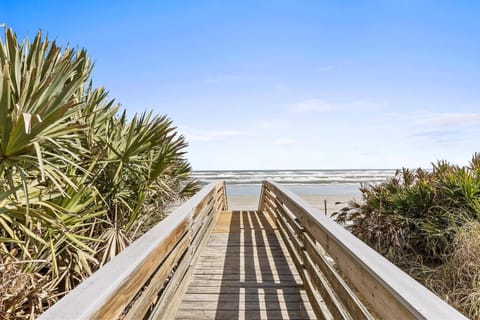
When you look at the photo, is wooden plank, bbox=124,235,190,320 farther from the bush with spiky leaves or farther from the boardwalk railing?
the bush with spiky leaves

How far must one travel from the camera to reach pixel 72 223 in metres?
2.83

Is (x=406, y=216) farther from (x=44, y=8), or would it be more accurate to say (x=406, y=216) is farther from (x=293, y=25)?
(x=44, y=8)

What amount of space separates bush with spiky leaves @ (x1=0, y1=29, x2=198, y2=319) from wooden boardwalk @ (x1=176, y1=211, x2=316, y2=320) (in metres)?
1.02

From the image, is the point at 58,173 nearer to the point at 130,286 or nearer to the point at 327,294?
the point at 130,286

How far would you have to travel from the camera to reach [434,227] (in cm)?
468

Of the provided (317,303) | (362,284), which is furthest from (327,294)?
(362,284)

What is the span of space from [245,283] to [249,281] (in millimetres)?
64

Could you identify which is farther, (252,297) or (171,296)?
(252,297)

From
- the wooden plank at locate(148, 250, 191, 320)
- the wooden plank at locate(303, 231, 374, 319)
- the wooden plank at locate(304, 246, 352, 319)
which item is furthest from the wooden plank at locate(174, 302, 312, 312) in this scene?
the wooden plank at locate(303, 231, 374, 319)

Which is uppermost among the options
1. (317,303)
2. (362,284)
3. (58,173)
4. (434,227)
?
(58,173)

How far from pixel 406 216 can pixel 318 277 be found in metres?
3.66

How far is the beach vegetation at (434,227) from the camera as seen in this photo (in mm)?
3828

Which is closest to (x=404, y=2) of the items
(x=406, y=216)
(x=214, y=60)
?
(x=406, y=216)

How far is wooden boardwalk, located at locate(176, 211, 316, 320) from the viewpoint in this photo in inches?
101
